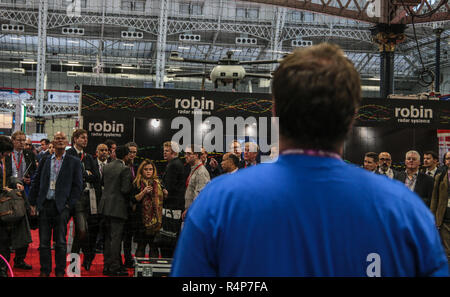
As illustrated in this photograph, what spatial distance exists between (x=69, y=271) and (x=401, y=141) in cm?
547

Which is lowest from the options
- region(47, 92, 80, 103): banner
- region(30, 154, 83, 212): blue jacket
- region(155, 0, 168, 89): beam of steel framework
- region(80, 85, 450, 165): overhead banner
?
region(30, 154, 83, 212): blue jacket

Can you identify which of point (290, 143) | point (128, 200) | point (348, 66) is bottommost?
point (128, 200)

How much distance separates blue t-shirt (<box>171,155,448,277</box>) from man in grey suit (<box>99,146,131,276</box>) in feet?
17.0

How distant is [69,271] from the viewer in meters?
5.75

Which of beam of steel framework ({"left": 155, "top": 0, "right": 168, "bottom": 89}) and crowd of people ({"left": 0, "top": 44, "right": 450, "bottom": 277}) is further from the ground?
beam of steel framework ({"left": 155, "top": 0, "right": 168, "bottom": 89})

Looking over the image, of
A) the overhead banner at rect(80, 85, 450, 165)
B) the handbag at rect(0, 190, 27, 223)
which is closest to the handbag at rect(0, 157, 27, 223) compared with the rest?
the handbag at rect(0, 190, 27, 223)

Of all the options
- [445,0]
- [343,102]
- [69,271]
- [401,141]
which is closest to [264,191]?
[343,102]

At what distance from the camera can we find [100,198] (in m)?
6.52

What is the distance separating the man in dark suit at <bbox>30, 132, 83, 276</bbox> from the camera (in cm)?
526

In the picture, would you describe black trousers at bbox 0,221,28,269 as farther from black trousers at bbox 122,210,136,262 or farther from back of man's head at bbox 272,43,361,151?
back of man's head at bbox 272,43,361,151

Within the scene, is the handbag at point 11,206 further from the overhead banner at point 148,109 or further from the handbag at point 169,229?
the overhead banner at point 148,109

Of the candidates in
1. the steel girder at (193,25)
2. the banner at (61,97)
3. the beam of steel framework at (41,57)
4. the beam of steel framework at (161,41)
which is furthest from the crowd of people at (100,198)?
the banner at (61,97)
